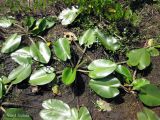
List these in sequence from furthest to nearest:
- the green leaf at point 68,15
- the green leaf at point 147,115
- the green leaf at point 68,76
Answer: the green leaf at point 68,15
the green leaf at point 68,76
the green leaf at point 147,115

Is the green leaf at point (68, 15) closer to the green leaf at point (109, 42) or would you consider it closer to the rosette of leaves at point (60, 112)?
the green leaf at point (109, 42)

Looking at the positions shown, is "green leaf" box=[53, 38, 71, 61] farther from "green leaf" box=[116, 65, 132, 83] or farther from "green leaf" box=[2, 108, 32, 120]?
"green leaf" box=[2, 108, 32, 120]

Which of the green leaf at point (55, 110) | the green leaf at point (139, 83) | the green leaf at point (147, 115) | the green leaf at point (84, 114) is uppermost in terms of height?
the green leaf at point (139, 83)

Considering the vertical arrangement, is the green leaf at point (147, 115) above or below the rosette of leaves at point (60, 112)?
below

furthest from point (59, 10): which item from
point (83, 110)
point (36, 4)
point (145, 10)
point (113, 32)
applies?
point (83, 110)

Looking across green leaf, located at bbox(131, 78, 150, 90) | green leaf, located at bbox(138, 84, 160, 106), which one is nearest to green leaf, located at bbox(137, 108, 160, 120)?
green leaf, located at bbox(138, 84, 160, 106)

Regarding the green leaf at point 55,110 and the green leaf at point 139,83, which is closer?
the green leaf at point 55,110

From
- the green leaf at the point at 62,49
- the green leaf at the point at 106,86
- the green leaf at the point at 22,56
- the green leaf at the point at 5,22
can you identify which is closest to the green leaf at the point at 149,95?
the green leaf at the point at 106,86

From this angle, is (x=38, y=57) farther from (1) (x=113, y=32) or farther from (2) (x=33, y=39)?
(1) (x=113, y=32)
